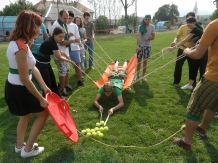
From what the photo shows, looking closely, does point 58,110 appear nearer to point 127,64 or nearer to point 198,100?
point 198,100

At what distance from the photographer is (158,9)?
53062mm

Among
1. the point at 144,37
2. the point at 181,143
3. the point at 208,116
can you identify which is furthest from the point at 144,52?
the point at 181,143

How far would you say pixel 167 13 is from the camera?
5322cm

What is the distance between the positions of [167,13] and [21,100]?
56.7 m

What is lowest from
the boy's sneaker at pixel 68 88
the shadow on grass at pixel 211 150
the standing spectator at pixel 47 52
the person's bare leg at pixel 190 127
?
the shadow on grass at pixel 211 150

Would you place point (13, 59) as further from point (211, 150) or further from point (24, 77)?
point (211, 150)

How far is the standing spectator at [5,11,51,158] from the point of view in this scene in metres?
1.87

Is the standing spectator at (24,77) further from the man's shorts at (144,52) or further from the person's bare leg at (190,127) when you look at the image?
the man's shorts at (144,52)

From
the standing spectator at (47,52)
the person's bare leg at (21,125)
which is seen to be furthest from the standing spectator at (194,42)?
the person's bare leg at (21,125)

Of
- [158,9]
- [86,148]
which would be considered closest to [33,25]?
[86,148]

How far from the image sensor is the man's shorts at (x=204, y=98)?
6.96ft

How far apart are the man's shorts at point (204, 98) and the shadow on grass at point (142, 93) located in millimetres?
1674

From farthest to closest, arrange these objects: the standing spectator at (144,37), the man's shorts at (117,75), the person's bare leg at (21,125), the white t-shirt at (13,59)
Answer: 1. the standing spectator at (144,37)
2. the man's shorts at (117,75)
3. the person's bare leg at (21,125)
4. the white t-shirt at (13,59)

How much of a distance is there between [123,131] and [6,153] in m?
1.62
